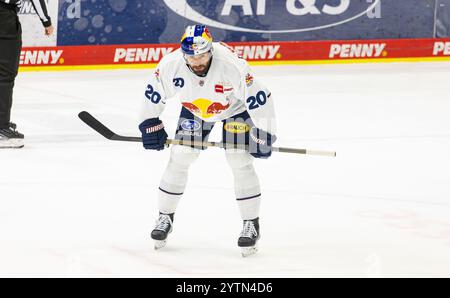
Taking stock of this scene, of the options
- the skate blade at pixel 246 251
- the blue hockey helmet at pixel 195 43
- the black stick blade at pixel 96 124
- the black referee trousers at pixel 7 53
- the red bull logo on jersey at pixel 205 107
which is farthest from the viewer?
the black referee trousers at pixel 7 53

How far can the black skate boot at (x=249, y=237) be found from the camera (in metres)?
5.21

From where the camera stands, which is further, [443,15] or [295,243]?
[443,15]

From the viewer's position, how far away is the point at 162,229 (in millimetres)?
5359

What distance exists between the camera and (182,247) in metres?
5.43

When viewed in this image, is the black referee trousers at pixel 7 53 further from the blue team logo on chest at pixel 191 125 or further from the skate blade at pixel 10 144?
the blue team logo on chest at pixel 191 125

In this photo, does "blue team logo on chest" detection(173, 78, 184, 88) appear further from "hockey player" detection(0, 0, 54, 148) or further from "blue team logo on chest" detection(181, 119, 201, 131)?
"hockey player" detection(0, 0, 54, 148)

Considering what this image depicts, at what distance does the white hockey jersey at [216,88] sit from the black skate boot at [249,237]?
21.1 inches

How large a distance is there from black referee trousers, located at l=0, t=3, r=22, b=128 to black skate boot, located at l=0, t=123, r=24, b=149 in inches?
2.1

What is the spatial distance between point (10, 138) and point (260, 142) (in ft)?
10.1

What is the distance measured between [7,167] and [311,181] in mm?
1986

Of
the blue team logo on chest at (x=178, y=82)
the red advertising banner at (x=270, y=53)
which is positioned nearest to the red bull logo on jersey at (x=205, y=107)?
the blue team logo on chest at (x=178, y=82)

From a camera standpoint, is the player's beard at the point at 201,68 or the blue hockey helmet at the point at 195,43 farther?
the player's beard at the point at 201,68
